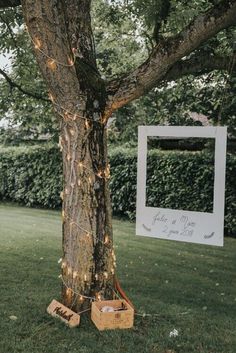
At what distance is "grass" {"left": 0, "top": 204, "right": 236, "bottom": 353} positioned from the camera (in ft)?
15.9

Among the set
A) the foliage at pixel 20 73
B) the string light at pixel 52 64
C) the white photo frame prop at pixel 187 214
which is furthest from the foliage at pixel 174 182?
the string light at pixel 52 64

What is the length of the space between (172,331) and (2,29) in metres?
6.70

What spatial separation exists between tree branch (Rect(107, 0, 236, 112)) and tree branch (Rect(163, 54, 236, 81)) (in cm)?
46

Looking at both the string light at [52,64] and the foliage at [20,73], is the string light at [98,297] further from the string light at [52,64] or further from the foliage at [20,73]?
A: the foliage at [20,73]

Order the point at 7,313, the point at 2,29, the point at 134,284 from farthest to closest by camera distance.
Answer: the point at 2,29, the point at 134,284, the point at 7,313

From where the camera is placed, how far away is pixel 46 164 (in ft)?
60.5

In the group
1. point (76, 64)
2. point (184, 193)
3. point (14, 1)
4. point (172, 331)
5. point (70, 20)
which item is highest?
point (14, 1)

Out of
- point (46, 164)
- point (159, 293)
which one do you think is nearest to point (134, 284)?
point (159, 293)

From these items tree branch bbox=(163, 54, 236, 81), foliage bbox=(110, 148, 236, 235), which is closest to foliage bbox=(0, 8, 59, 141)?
tree branch bbox=(163, 54, 236, 81)

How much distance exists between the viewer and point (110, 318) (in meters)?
5.10

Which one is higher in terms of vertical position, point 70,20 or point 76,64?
point 70,20

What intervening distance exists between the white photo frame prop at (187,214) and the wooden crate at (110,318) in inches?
33.0

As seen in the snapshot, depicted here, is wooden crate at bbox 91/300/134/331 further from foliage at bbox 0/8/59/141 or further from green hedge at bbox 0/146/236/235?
green hedge at bbox 0/146/236/235

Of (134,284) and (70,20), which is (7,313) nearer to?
(134,284)
